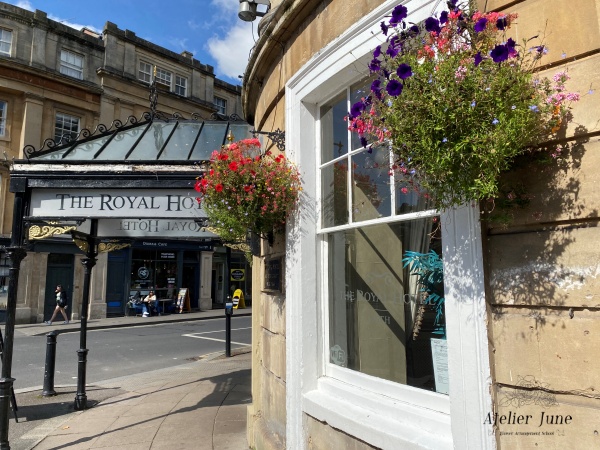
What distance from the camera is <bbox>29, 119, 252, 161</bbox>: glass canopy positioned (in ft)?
17.8

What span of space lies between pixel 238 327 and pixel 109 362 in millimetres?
7305

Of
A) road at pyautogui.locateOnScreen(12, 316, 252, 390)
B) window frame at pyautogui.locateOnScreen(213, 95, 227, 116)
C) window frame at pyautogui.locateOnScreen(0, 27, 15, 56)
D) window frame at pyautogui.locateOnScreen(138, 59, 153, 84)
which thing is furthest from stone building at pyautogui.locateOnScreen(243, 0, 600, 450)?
window frame at pyautogui.locateOnScreen(213, 95, 227, 116)

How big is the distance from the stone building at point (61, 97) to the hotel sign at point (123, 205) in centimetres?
1361

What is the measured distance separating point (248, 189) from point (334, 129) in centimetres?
88

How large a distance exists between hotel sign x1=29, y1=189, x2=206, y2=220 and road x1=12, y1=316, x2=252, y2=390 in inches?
182

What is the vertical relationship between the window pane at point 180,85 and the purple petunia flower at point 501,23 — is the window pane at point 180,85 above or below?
above

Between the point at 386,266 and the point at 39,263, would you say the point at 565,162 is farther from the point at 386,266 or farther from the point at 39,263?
the point at 39,263

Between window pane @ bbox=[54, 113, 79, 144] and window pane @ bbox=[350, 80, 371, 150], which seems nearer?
window pane @ bbox=[350, 80, 371, 150]

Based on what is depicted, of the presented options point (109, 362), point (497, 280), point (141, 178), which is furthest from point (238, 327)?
point (497, 280)

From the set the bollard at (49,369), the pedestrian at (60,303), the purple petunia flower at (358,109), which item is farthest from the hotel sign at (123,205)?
the pedestrian at (60,303)

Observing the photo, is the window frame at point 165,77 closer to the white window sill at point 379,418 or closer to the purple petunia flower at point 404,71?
the white window sill at point 379,418

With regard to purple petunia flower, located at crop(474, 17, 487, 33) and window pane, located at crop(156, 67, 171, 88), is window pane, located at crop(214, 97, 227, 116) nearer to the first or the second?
window pane, located at crop(156, 67, 171, 88)

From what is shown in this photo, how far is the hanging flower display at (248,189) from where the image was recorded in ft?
10.9

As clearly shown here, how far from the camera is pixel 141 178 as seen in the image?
504cm
